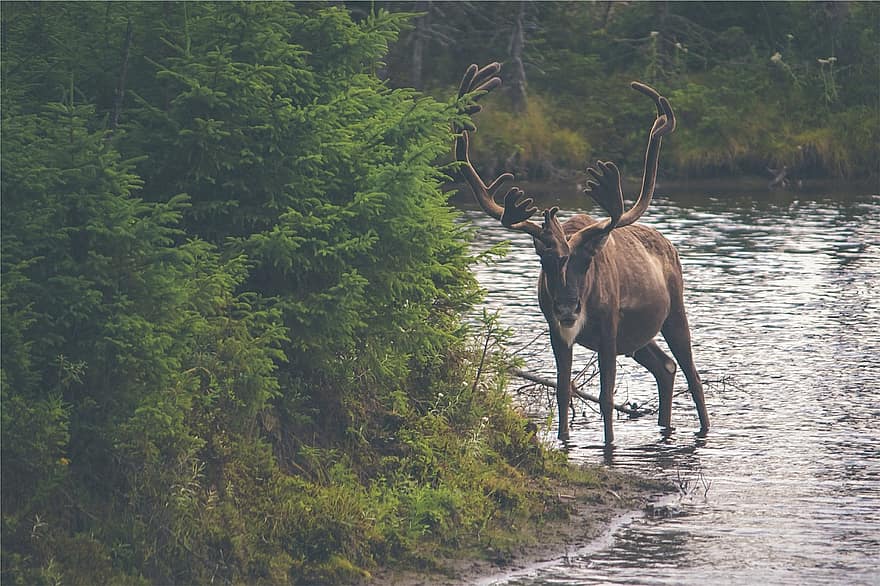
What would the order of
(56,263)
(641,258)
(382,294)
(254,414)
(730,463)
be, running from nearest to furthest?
(56,263) < (254,414) < (382,294) < (730,463) < (641,258)

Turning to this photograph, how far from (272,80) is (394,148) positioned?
3.28ft

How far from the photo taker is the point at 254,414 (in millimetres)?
9305

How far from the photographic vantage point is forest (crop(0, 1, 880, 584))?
8.34 metres

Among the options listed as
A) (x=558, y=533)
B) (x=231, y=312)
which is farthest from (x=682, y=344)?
(x=231, y=312)

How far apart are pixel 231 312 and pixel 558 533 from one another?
8.76 feet

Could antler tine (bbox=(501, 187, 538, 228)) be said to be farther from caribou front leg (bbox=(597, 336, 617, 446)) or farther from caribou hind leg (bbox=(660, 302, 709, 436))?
caribou hind leg (bbox=(660, 302, 709, 436))

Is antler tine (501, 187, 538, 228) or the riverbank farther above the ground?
antler tine (501, 187, 538, 228)

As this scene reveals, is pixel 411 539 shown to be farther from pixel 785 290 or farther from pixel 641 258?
pixel 785 290

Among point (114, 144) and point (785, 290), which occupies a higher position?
point (114, 144)

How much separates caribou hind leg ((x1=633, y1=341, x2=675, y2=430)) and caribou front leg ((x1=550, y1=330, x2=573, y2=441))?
146 centimetres

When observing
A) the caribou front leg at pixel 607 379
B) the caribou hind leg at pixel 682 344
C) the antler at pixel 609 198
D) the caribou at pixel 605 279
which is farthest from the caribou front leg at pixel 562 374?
the caribou hind leg at pixel 682 344

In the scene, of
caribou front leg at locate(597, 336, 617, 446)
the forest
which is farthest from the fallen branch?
the forest

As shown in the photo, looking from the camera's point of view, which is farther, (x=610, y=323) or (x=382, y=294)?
(x=610, y=323)

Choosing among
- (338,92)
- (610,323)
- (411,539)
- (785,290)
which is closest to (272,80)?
(338,92)
